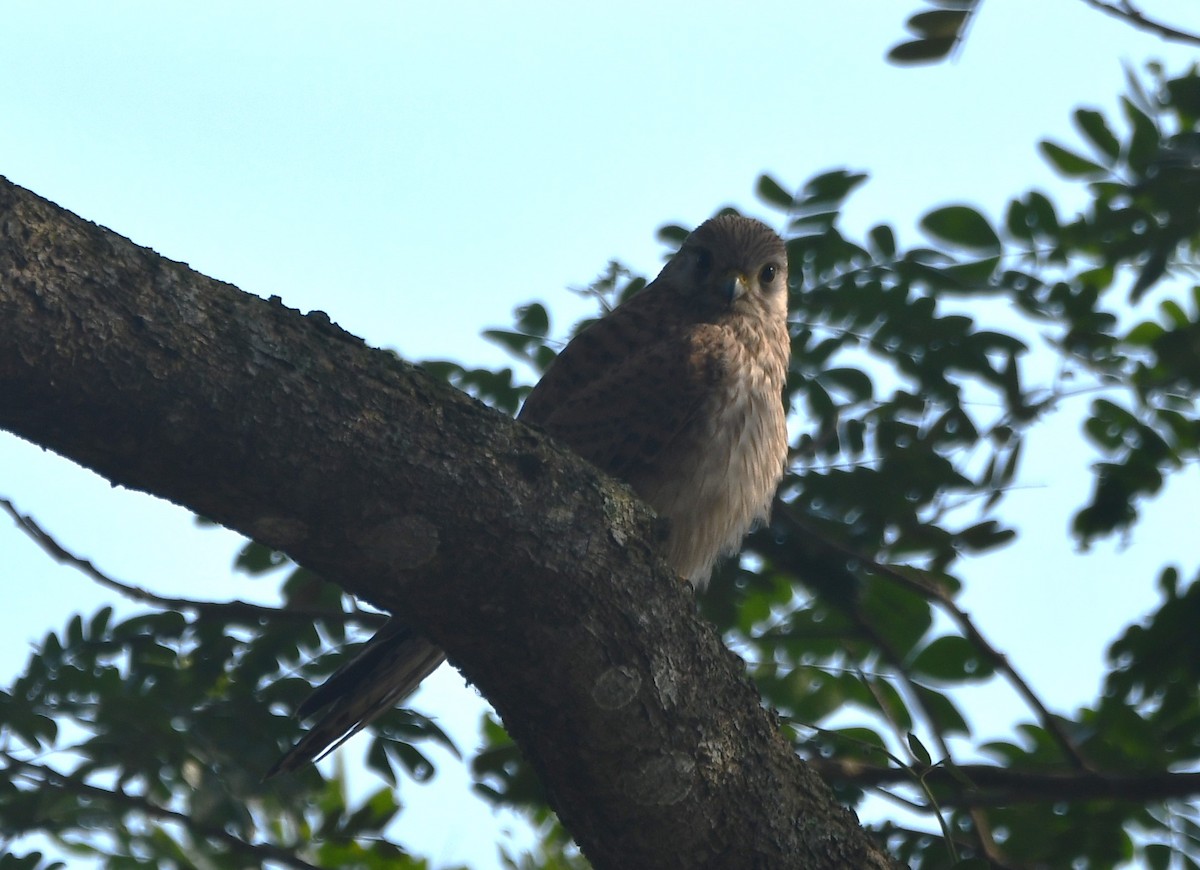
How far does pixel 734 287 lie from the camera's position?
13.8ft

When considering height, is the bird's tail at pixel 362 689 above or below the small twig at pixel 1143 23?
below

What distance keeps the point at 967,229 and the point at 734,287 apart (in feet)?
2.48

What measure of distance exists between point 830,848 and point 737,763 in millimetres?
247

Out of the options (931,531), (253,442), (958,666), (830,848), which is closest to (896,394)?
(931,531)

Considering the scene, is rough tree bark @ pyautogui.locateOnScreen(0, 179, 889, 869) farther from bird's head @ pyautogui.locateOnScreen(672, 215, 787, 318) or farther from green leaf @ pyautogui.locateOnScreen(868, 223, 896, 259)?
bird's head @ pyautogui.locateOnScreen(672, 215, 787, 318)

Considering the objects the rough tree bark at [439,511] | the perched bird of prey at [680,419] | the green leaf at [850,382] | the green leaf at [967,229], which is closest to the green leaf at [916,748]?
the rough tree bark at [439,511]

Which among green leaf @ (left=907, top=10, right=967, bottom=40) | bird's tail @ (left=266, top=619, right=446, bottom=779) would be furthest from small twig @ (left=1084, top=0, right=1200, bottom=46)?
bird's tail @ (left=266, top=619, right=446, bottom=779)

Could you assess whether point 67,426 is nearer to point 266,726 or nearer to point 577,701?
point 577,701

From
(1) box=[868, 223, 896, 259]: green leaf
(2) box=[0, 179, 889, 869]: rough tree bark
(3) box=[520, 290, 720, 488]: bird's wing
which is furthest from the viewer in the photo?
(1) box=[868, 223, 896, 259]: green leaf

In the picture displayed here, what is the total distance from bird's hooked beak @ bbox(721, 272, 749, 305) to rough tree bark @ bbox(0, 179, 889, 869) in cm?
183

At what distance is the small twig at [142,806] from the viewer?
295 centimetres

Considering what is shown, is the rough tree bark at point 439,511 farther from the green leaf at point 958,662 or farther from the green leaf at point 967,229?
the green leaf at point 967,229

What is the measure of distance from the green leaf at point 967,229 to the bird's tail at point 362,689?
5.73 ft

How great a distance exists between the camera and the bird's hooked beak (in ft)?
13.7
